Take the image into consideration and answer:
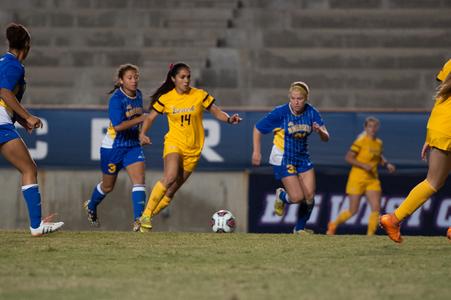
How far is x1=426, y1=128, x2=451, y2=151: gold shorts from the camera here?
9227 millimetres

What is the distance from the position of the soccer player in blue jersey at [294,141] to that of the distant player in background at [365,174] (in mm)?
3768

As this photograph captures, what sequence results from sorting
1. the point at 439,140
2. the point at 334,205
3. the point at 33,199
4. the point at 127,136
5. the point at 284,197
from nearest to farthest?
the point at 439,140, the point at 33,199, the point at 127,136, the point at 284,197, the point at 334,205

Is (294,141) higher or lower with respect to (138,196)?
higher

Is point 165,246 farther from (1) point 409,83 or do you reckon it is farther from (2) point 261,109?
(1) point 409,83

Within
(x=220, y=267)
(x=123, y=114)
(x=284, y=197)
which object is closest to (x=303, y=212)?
(x=284, y=197)

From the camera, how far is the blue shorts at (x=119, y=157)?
12.3 metres

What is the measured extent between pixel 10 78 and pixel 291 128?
3.49 meters

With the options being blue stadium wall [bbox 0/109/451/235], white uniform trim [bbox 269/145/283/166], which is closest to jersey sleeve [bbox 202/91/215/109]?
white uniform trim [bbox 269/145/283/166]

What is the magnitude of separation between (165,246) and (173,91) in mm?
2624

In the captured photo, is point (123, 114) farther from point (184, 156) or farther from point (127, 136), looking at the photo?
point (184, 156)

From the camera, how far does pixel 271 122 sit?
12.5 meters

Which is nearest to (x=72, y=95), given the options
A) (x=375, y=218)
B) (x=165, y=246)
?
(x=375, y=218)

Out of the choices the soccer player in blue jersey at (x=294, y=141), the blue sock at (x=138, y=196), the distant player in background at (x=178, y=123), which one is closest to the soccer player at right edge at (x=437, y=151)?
the soccer player in blue jersey at (x=294, y=141)

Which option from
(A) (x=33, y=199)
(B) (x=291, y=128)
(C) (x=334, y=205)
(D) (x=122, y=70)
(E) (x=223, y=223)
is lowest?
(C) (x=334, y=205)
